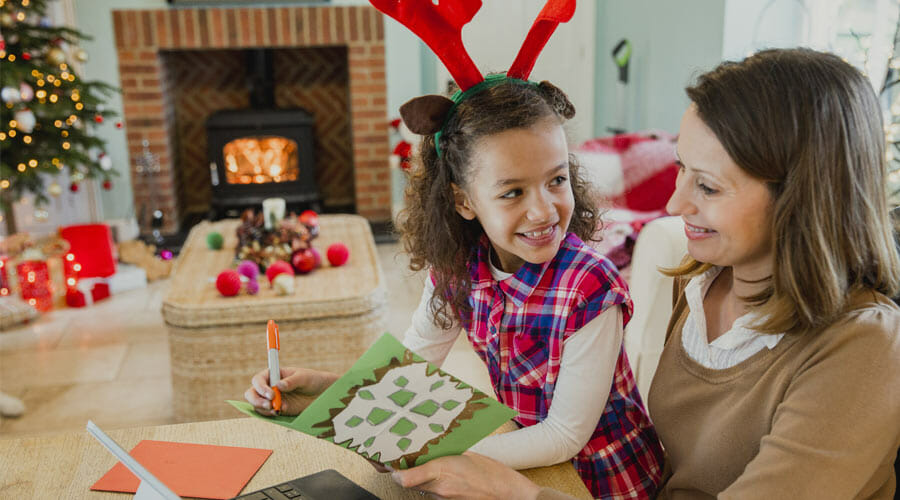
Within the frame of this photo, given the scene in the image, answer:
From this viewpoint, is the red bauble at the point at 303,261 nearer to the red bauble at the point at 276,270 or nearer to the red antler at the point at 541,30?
the red bauble at the point at 276,270

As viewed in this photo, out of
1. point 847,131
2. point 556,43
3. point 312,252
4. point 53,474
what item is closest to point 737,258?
point 847,131

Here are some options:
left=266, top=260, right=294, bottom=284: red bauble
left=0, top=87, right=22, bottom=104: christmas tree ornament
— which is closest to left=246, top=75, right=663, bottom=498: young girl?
left=266, top=260, right=294, bottom=284: red bauble

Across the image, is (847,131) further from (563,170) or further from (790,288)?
(563,170)

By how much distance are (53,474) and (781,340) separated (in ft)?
2.91

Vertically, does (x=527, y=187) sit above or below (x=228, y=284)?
above

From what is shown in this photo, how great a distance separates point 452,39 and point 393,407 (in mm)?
511

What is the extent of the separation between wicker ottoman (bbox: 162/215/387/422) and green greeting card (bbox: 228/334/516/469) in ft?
4.59

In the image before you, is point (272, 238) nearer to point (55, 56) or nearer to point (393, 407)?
point (55, 56)

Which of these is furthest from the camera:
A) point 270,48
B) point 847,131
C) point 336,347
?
point 270,48

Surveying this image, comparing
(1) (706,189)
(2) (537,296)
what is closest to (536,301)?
(2) (537,296)

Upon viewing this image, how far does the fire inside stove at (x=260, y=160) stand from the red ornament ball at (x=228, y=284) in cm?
236

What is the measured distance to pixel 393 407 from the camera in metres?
0.87

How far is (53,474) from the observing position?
975 millimetres

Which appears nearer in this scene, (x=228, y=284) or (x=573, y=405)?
(x=573, y=405)
